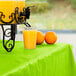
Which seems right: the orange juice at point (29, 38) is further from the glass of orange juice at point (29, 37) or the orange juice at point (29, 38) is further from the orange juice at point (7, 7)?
the orange juice at point (7, 7)

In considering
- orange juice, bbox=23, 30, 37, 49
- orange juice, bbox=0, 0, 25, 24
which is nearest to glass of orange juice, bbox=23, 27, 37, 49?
orange juice, bbox=23, 30, 37, 49

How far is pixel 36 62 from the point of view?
1.07 m

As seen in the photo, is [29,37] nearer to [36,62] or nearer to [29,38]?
[29,38]

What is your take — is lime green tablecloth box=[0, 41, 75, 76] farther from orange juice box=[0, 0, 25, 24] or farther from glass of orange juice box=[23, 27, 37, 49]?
orange juice box=[0, 0, 25, 24]

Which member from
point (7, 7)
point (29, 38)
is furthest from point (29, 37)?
point (7, 7)

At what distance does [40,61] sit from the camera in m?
1.11

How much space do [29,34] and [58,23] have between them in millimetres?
1957

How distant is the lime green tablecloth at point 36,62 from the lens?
0.93m

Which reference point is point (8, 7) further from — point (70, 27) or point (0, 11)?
point (70, 27)

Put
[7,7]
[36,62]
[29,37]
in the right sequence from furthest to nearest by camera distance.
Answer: [29,37] → [7,7] → [36,62]

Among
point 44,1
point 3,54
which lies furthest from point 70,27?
point 3,54

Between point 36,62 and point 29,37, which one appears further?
point 29,37

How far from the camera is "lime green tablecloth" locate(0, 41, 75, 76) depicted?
3.06 feet

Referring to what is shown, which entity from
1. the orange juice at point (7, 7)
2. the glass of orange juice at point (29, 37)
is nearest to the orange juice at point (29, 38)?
the glass of orange juice at point (29, 37)
